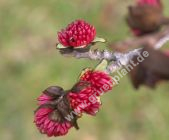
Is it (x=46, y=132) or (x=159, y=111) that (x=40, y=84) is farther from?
(x=46, y=132)

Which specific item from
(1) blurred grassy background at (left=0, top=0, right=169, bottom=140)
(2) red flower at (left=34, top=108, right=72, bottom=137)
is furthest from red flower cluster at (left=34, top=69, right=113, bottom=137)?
(1) blurred grassy background at (left=0, top=0, right=169, bottom=140)

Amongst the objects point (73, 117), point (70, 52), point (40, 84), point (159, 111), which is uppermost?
point (40, 84)

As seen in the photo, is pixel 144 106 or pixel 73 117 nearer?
pixel 73 117

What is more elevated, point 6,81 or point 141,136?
point 6,81

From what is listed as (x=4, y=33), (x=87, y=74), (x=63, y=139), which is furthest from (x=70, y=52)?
(x=4, y=33)

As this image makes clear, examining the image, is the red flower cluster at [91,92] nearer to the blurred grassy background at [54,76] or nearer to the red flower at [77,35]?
the red flower at [77,35]

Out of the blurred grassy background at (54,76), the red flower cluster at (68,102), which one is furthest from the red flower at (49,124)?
the blurred grassy background at (54,76)

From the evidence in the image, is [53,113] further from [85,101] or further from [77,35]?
[77,35]
